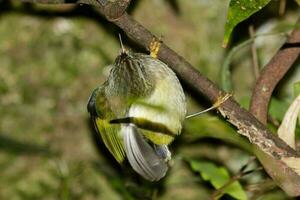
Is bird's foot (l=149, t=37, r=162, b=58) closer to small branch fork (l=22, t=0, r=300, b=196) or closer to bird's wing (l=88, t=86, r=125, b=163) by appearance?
small branch fork (l=22, t=0, r=300, b=196)

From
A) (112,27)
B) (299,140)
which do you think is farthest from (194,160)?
(112,27)

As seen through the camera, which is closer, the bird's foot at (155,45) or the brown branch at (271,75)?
the bird's foot at (155,45)

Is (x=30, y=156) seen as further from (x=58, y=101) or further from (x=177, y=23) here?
(x=177, y=23)

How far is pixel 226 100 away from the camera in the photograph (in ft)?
5.81

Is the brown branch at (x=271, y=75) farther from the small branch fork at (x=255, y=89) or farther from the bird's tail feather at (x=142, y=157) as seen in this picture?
the bird's tail feather at (x=142, y=157)

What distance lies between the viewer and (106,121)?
2.11 meters

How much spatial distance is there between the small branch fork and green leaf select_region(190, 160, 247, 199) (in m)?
0.19

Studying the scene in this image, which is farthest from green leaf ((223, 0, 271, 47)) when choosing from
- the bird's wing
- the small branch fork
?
the bird's wing

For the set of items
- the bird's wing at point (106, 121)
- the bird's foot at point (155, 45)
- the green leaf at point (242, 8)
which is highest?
the green leaf at point (242, 8)

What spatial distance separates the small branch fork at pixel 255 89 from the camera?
1.66 meters

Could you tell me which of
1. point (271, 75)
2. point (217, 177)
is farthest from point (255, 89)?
point (217, 177)

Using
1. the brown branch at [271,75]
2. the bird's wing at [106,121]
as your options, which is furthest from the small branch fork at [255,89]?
the bird's wing at [106,121]

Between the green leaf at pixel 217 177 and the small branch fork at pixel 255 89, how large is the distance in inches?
7.4

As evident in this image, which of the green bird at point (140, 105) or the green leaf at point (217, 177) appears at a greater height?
the green bird at point (140, 105)
